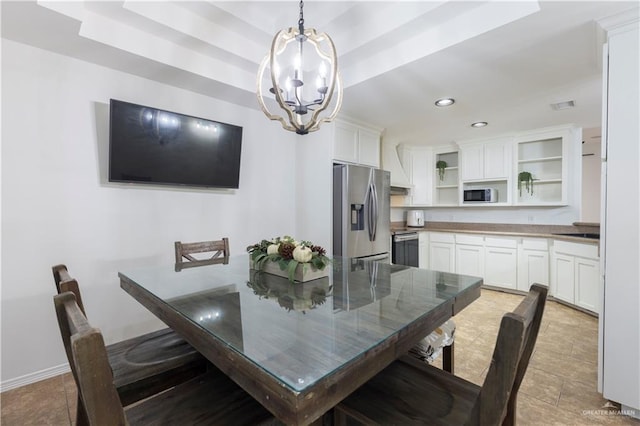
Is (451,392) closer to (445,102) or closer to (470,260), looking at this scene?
(445,102)

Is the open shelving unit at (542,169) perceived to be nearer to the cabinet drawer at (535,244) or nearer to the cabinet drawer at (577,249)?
the cabinet drawer at (535,244)

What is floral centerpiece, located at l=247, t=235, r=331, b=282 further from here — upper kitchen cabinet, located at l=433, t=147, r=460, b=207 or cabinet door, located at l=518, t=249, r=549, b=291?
upper kitchen cabinet, located at l=433, t=147, r=460, b=207

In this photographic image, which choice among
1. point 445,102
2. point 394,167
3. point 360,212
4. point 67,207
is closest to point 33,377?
point 67,207

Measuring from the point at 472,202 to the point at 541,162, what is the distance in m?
1.09

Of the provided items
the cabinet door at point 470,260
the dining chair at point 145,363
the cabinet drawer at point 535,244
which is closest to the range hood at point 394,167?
the cabinet door at point 470,260

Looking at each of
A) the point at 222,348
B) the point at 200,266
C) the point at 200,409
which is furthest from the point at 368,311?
the point at 200,266

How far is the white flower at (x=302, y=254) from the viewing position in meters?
1.51

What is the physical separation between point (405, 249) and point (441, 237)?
782 millimetres

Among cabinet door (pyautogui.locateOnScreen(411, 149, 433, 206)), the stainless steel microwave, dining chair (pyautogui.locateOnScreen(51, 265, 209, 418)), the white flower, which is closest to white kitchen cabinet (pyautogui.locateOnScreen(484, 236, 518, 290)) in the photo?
the stainless steel microwave

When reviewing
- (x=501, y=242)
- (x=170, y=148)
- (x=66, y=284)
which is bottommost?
(x=501, y=242)

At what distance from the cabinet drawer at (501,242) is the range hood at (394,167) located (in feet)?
4.88

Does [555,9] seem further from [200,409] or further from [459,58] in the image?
[200,409]

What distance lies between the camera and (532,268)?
13.1ft

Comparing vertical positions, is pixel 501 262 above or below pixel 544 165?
below
